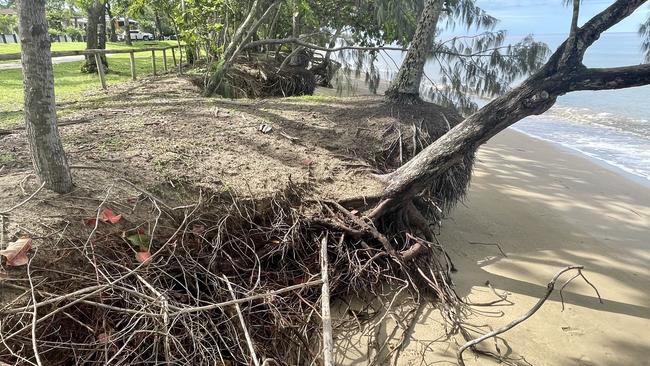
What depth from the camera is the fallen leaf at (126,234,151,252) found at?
3236mm

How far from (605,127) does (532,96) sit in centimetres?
1451

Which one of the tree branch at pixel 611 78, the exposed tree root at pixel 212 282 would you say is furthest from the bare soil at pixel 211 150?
the tree branch at pixel 611 78

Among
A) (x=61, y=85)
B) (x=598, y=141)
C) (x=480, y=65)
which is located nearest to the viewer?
(x=480, y=65)

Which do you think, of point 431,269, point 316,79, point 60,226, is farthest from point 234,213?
point 316,79

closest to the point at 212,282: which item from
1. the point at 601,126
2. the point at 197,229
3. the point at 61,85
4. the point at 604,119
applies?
the point at 197,229

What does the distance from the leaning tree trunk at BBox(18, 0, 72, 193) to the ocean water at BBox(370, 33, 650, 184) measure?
6467 mm

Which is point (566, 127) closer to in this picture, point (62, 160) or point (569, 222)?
point (569, 222)

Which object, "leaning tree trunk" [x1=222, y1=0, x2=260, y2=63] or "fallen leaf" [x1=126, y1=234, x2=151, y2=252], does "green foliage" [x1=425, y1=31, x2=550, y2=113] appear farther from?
"fallen leaf" [x1=126, y1=234, x2=151, y2=252]

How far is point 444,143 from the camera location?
4133mm

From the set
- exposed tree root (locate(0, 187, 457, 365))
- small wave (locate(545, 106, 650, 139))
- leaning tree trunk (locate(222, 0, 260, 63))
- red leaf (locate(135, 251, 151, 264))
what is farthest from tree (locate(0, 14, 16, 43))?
small wave (locate(545, 106, 650, 139))

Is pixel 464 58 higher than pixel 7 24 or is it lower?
lower

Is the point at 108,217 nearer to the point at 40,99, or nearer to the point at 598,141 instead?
the point at 40,99

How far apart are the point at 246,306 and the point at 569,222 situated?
5659 millimetres

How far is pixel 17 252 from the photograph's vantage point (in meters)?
2.69
